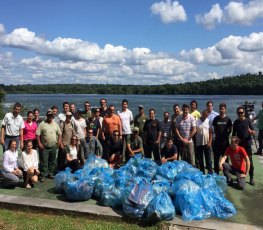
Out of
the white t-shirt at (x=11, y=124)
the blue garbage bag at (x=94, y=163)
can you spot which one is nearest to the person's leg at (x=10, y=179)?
the white t-shirt at (x=11, y=124)

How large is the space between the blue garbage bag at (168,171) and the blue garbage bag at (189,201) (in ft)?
2.63

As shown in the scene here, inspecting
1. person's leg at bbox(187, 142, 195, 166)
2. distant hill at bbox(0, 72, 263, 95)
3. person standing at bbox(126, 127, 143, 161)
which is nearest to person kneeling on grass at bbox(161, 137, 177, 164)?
person's leg at bbox(187, 142, 195, 166)

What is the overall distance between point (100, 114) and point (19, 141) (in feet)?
7.51

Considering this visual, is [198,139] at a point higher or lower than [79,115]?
lower

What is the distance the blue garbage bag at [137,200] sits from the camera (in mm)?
5746

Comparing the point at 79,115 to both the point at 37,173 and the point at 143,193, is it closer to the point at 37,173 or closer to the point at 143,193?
the point at 37,173

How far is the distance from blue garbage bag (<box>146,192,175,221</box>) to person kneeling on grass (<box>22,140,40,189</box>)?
10.1ft

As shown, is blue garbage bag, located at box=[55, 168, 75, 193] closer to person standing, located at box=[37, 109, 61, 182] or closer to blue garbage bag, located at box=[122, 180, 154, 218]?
person standing, located at box=[37, 109, 61, 182]

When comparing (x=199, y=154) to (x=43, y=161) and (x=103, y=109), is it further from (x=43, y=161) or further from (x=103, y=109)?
(x=43, y=161)

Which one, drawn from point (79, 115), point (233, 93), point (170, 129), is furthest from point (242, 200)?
point (233, 93)

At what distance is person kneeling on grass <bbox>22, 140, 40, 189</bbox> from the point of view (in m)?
7.54

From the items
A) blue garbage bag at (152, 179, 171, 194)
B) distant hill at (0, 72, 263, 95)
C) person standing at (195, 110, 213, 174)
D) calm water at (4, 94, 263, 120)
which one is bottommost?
calm water at (4, 94, 263, 120)

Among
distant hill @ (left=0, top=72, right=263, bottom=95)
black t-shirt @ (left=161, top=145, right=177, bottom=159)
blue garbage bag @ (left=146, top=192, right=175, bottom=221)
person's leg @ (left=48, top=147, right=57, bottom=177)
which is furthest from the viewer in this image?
distant hill @ (left=0, top=72, right=263, bottom=95)

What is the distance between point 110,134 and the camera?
9.06m
